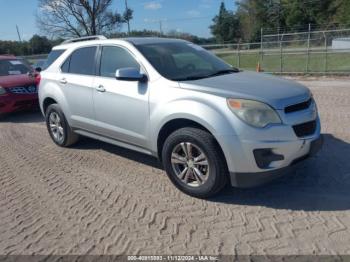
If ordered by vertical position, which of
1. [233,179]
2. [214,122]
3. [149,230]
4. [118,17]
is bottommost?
[149,230]

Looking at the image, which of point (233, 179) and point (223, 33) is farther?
point (223, 33)

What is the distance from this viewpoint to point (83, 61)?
5410 millimetres

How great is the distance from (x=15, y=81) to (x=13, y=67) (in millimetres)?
1347

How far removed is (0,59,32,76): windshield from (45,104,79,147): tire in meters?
4.53

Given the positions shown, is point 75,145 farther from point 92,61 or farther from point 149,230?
point 149,230

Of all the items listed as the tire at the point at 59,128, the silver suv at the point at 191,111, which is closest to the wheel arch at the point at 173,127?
the silver suv at the point at 191,111

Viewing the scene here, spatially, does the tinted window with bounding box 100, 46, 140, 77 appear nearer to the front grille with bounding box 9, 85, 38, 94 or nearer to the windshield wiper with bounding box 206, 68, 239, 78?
the windshield wiper with bounding box 206, 68, 239, 78

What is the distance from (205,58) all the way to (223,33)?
64898 mm

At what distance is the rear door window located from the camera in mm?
5215

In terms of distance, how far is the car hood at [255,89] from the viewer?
363cm

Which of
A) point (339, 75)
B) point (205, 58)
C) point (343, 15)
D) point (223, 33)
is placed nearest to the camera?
point (205, 58)

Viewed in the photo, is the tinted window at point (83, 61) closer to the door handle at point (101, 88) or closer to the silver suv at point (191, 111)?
the silver suv at point (191, 111)

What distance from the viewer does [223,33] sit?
2640 inches

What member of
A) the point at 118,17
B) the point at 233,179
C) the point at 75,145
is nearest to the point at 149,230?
the point at 233,179
